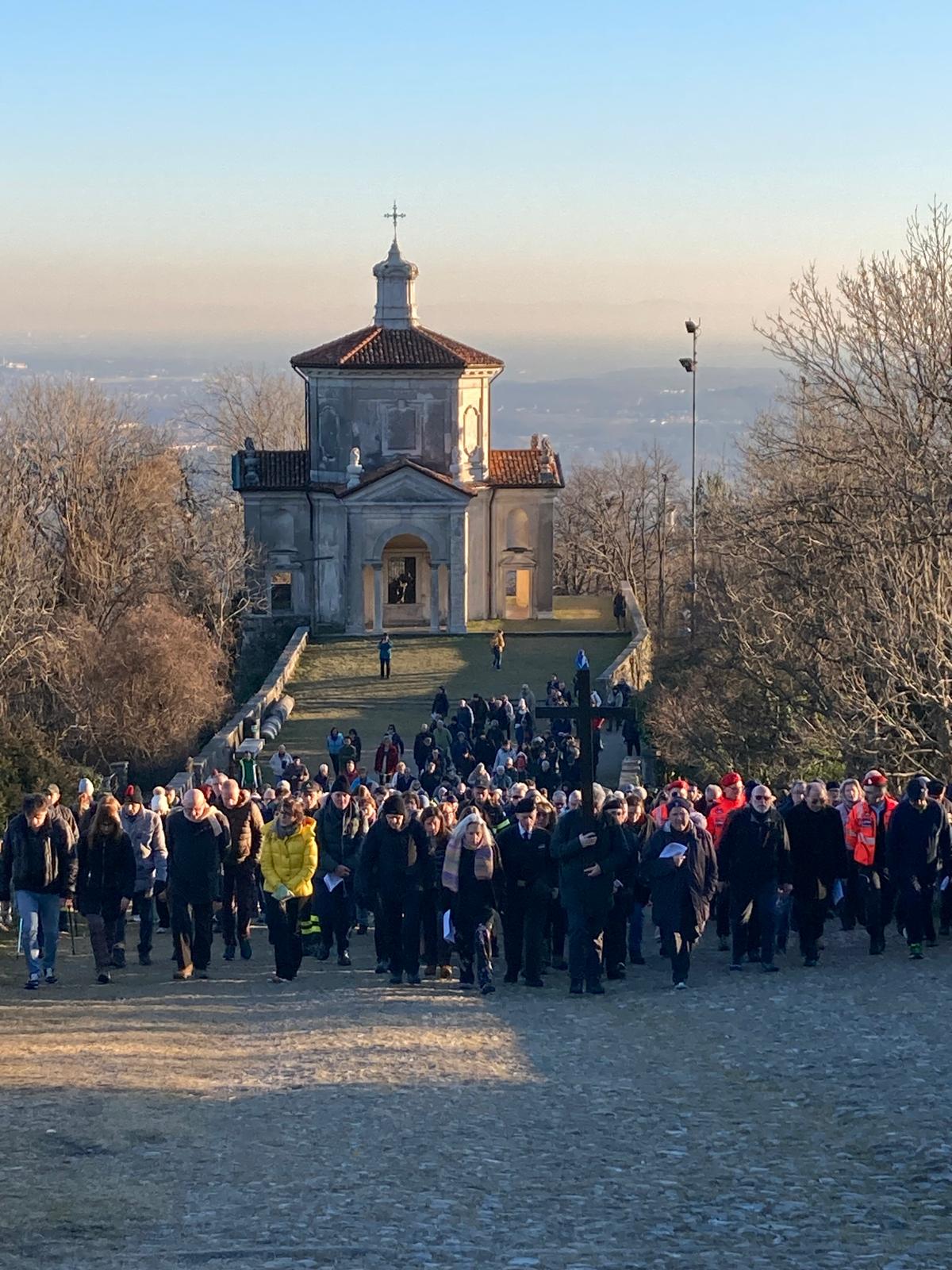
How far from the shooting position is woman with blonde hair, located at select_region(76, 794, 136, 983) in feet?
51.8

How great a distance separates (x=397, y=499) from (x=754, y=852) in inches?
1685

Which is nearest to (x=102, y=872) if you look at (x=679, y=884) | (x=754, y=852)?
(x=679, y=884)

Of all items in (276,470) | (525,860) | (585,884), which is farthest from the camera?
(276,470)

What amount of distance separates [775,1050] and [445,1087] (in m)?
2.29

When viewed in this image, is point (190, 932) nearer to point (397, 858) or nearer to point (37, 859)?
point (37, 859)

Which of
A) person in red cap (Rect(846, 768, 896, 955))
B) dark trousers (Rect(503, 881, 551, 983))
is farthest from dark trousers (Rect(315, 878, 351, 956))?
person in red cap (Rect(846, 768, 896, 955))

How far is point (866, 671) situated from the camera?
28562 millimetres

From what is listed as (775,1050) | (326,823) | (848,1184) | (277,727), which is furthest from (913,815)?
(277,727)

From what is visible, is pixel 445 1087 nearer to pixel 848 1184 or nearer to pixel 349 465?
pixel 848 1184

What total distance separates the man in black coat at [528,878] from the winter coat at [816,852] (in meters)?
1.91

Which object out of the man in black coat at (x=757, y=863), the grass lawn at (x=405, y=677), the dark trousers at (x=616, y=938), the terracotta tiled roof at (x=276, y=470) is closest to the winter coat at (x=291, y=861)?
the dark trousers at (x=616, y=938)

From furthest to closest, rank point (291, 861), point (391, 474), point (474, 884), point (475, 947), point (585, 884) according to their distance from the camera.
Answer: point (391, 474)
point (291, 861)
point (475, 947)
point (474, 884)
point (585, 884)

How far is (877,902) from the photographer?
53.7ft

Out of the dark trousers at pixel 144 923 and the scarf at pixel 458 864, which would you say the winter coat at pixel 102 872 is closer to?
the dark trousers at pixel 144 923
